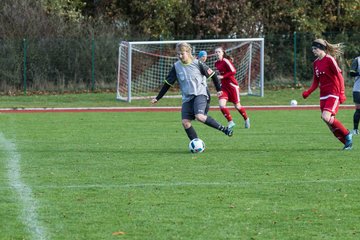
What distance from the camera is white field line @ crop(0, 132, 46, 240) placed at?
853 centimetres

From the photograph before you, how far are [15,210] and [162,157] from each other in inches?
204

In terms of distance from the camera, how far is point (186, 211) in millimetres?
9539

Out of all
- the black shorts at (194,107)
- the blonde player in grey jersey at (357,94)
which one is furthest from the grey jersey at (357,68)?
the black shorts at (194,107)

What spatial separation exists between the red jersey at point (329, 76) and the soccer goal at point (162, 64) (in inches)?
698

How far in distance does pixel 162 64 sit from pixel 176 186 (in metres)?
23.9

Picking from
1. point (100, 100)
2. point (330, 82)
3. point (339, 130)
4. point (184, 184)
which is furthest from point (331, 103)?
point (100, 100)

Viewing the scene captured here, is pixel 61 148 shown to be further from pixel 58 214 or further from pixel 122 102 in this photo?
pixel 122 102

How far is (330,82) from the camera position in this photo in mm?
15320

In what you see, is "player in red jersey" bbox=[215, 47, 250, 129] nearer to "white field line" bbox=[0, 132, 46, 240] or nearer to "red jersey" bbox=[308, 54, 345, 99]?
"red jersey" bbox=[308, 54, 345, 99]

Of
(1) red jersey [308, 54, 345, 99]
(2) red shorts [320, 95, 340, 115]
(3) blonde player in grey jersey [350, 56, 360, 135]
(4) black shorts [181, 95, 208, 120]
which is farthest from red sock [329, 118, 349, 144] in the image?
(3) blonde player in grey jersey [350, 56, 360, 135]

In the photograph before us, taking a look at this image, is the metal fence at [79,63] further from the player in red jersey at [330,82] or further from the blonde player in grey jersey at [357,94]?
the player in red jersey at [330,82]

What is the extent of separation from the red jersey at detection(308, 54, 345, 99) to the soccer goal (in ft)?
58.1

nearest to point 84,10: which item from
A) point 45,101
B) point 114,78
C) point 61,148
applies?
point 114,78

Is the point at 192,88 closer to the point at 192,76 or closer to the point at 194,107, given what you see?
the point at 192,76
